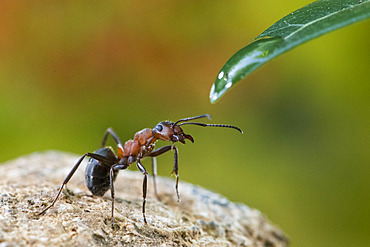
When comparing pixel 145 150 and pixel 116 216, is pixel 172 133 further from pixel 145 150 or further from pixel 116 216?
pixel 116 216

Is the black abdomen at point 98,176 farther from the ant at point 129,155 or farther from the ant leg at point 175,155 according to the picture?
the ant leg at point 175,155

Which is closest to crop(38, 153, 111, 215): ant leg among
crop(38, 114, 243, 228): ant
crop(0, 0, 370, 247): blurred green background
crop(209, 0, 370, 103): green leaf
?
crop(38, 114, 243, 228): ant

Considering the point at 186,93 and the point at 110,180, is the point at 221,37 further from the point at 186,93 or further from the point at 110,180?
the point at 110,180

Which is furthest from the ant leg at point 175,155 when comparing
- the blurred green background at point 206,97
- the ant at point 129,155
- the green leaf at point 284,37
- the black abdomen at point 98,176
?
the blurred green background at point 206,97

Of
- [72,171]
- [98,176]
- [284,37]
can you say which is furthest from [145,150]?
[284,37]

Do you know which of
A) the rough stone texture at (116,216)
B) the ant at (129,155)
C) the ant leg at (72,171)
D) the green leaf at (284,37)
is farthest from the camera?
the ant at (129,155)

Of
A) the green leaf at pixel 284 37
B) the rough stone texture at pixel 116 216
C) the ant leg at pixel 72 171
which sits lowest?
the rough stone texture at pixel 116 216
